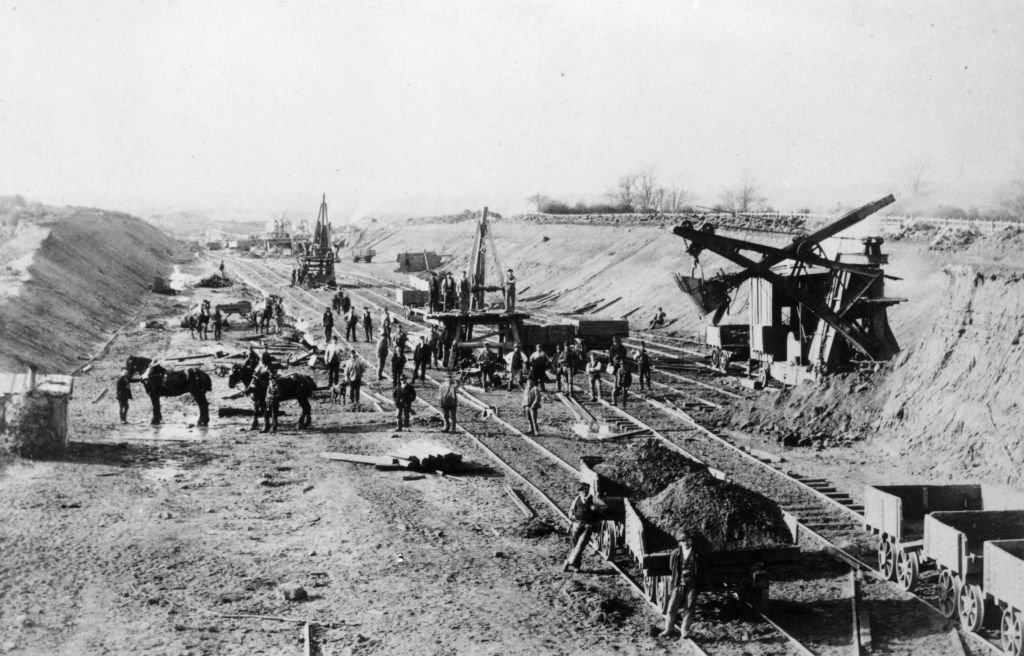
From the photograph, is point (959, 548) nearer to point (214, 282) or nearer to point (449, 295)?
point (449, 295)

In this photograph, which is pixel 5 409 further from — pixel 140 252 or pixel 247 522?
pixel 140 252

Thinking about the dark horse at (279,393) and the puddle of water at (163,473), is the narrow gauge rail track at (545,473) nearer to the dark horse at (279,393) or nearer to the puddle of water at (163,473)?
the dark horse at (279,393)

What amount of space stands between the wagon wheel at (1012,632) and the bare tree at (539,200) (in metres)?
92.0

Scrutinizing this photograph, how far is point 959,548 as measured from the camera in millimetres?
9914

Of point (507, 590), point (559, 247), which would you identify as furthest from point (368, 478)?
point (559, 247)

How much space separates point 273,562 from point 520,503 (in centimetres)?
422

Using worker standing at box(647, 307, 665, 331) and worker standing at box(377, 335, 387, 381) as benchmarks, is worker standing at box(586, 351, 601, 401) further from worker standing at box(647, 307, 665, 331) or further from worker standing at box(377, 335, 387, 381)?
worker standing at box(647, 307, 665, 331)

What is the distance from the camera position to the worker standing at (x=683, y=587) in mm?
9852

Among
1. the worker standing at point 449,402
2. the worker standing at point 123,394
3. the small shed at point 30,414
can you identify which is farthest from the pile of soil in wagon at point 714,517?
the worker standing at point 123,394

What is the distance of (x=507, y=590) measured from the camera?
445 inches

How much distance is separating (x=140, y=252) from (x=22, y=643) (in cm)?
7285

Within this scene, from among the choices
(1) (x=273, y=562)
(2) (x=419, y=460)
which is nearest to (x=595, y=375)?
(2) (x=419, y=460)

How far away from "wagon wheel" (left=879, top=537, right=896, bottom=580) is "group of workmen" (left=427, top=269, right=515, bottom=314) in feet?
58.0

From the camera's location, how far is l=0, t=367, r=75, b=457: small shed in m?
15.9
